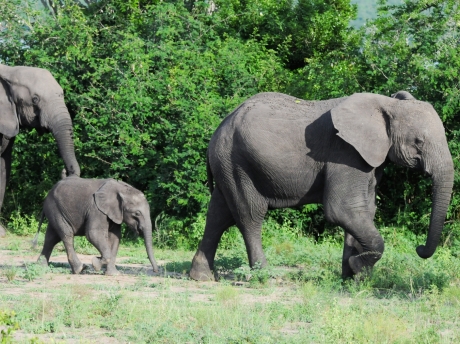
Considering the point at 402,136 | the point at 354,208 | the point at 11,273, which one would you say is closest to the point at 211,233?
the point at 354,208

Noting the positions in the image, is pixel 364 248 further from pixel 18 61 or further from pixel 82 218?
pixel 18 61

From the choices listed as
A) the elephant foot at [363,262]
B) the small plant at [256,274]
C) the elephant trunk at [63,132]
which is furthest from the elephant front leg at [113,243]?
the elephant foot at [363,262]

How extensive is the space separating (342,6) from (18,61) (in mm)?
6867

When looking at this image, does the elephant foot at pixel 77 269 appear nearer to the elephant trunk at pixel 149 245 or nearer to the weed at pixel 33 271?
the weed at pixel 33 271

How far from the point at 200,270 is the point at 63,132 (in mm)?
3693

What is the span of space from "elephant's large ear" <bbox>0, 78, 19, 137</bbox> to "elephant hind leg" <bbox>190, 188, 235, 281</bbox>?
430cm

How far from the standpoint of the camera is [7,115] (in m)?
14.1

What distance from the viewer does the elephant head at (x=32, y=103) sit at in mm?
13617

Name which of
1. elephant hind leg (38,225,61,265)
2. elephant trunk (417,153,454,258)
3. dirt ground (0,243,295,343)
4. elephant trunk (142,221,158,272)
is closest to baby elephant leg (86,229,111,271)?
dirt ground (0,243,295,343)

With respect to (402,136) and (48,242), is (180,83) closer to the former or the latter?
(48,242)

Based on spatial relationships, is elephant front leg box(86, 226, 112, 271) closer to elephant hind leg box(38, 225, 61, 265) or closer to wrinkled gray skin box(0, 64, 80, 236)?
elephant hind leg box(38, 225, 61, 265)

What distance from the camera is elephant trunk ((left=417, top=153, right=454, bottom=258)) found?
945 cm

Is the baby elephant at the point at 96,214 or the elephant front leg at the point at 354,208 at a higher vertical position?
the elephant front leg at the point at 354,208

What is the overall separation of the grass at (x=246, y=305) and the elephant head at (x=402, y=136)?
106cm
